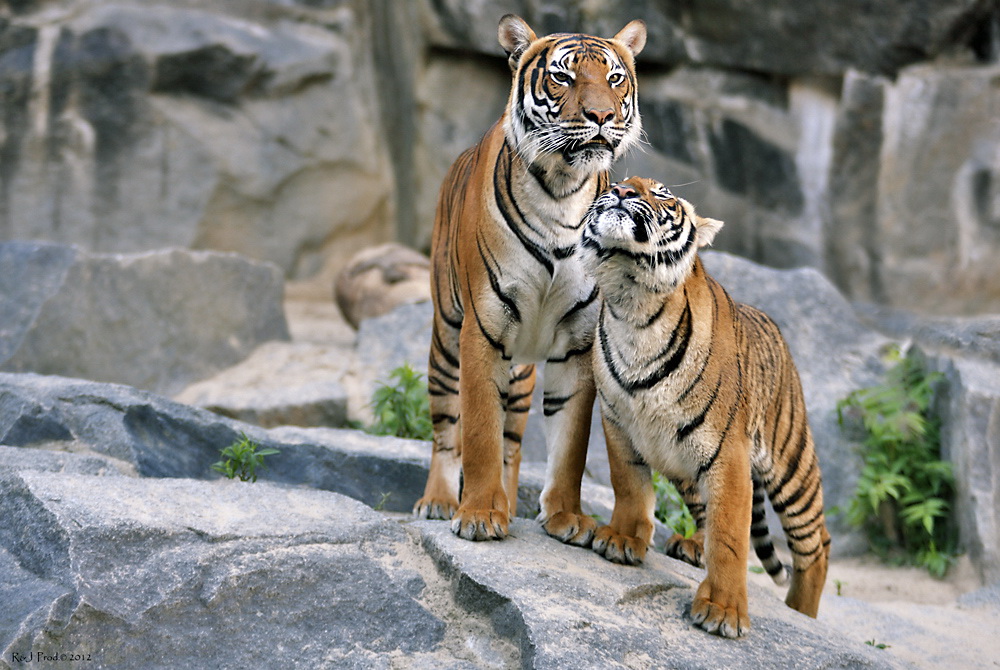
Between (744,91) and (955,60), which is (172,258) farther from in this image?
(955,60)

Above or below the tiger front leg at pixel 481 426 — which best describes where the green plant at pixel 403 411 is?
below

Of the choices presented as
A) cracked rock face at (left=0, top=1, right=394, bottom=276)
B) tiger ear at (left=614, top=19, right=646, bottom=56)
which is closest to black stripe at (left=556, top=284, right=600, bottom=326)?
tiger ear at (left=614, top=19, right=646, bottom=56)

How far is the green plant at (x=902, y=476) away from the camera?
5.19m

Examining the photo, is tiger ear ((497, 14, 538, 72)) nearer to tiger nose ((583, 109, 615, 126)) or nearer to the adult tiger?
the adult tiger

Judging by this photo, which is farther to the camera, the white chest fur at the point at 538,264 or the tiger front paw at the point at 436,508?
the tiger front paw at the point at 436,508

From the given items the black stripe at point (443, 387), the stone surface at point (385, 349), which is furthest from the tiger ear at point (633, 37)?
the stone surface at point (385, 349)

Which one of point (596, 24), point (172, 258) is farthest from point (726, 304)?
point (596, 24)

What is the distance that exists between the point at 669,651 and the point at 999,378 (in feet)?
10.8

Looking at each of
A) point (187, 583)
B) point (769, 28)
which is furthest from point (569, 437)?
point (769, 28)

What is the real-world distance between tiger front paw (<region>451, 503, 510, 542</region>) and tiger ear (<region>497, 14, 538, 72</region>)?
1.49m

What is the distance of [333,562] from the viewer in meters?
2.81

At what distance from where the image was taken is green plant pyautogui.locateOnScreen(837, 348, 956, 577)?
204 inches

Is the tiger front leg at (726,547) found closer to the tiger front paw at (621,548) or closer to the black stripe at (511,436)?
the tiger front paw at (621,548)

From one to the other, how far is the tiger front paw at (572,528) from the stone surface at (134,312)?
12.7 ft
